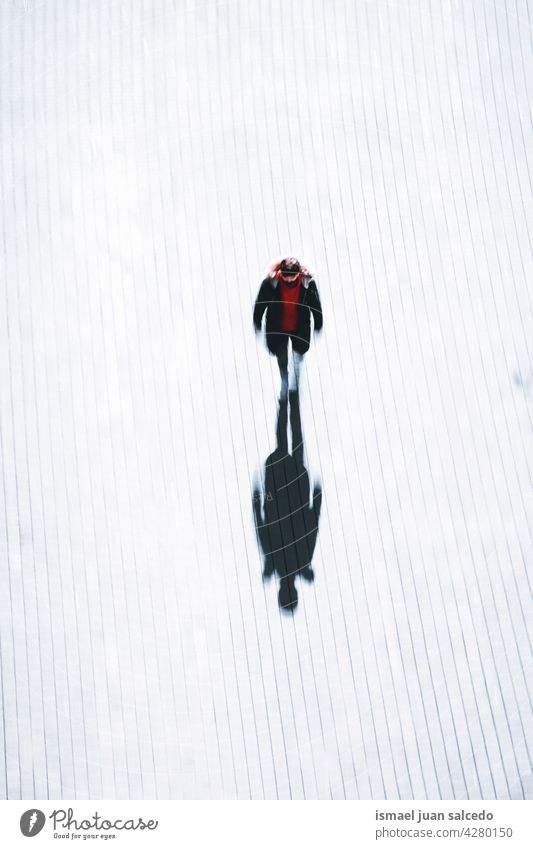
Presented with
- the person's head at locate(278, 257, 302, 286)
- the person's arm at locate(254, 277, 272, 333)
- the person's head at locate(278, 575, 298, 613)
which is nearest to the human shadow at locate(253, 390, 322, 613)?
the person's head at locate(278, 575, 298, 613)

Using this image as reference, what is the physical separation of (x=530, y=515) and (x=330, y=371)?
1.30m

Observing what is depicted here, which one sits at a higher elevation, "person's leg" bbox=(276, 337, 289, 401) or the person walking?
the person walking

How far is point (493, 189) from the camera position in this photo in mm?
4695

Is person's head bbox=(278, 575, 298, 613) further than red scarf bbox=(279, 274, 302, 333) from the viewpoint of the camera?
No

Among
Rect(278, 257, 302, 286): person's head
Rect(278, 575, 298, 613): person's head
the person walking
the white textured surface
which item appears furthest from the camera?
the person walking

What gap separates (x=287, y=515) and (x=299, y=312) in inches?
43.1

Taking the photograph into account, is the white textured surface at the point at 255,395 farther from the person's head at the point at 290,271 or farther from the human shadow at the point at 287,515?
the person's head at the point at 290,271

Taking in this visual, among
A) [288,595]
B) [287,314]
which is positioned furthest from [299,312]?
[288,595]

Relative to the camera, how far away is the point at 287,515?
Result: 423 centimetres

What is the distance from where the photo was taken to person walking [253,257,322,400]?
14.3 ft

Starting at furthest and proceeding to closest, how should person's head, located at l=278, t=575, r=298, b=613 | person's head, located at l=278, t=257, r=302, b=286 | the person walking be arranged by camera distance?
the person walking → person's head, located at l=278, t=257, r=302, b=286 → person's head, located at l=278, t=575, r=298, b=613

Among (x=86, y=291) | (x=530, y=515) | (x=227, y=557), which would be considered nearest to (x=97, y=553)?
(x=227, y=557)

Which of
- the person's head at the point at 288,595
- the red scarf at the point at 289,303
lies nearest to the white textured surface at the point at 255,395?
the person's head at the point at 288,595

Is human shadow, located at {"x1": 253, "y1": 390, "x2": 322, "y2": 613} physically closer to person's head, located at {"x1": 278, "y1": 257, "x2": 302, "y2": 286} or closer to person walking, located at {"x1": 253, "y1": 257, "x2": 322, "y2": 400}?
person walking, located at {"x1": 253, "y1": 257, "x2": 322, "y2": 400}
